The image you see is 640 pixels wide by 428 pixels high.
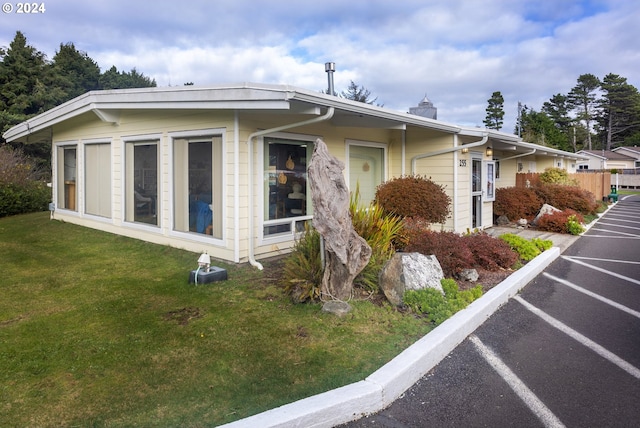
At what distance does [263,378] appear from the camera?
319 cm

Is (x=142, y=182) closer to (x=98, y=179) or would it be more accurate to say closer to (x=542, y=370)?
(x=98, y=179)

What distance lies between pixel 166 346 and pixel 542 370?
3258 millimetres

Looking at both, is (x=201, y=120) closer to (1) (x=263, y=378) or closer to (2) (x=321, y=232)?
(2) (x=321, y=232)

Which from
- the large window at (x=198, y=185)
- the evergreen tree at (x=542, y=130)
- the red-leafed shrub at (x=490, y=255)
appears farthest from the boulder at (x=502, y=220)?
the evergreen tree at (x=542, y=130)

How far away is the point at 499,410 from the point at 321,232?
237 cm

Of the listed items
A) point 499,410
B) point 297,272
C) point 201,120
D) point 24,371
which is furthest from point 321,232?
point 201,120

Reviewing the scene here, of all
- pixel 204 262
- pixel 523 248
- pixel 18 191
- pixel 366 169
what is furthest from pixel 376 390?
pixel 18 191

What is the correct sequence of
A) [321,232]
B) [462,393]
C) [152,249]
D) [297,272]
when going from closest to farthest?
[462,393], [321,232], [297,272], [152,249]

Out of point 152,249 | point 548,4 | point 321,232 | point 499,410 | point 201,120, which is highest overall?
point 548,4

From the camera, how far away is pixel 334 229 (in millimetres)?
4531

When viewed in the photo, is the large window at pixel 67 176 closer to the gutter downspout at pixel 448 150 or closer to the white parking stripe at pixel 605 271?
the gutter downspout at pixel 448 150

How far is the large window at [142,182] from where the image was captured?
827 cm

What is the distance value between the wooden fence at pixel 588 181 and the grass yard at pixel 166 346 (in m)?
13.5

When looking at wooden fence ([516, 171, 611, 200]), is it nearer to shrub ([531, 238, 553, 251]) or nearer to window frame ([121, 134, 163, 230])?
→ shrub ([531, 238, 553, 251])
